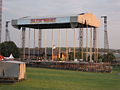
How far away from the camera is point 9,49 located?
9994cm

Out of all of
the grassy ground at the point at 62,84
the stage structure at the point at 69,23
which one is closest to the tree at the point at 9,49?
the stage structure at the point at 69,23

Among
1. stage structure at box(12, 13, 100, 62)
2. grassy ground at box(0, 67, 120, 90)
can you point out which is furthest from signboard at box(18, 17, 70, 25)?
grassy ground at box(0, 67, 120, 90)

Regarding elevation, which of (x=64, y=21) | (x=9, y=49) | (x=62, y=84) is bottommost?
(x=62, y=84)

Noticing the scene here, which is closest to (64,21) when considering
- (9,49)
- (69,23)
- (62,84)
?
(69,23)

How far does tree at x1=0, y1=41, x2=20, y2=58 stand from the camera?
324ft

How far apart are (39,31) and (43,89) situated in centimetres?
6767

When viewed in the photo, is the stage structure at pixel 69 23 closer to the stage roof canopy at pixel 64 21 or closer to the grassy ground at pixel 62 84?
the stage roof canopy at pixel 64 21

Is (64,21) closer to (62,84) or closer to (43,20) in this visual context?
(43,20)

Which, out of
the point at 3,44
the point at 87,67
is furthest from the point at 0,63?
the point at 3,44

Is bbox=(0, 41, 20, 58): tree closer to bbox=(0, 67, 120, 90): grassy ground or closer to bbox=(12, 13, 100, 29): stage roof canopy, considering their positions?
bbox=(12, 13, 100, 29): stage roof canopy

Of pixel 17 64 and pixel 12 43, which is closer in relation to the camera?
pixel 17 64

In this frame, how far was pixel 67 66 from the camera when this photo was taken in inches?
2483

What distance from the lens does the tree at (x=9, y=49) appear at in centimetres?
9869

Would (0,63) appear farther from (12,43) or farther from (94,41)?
(12,43)
